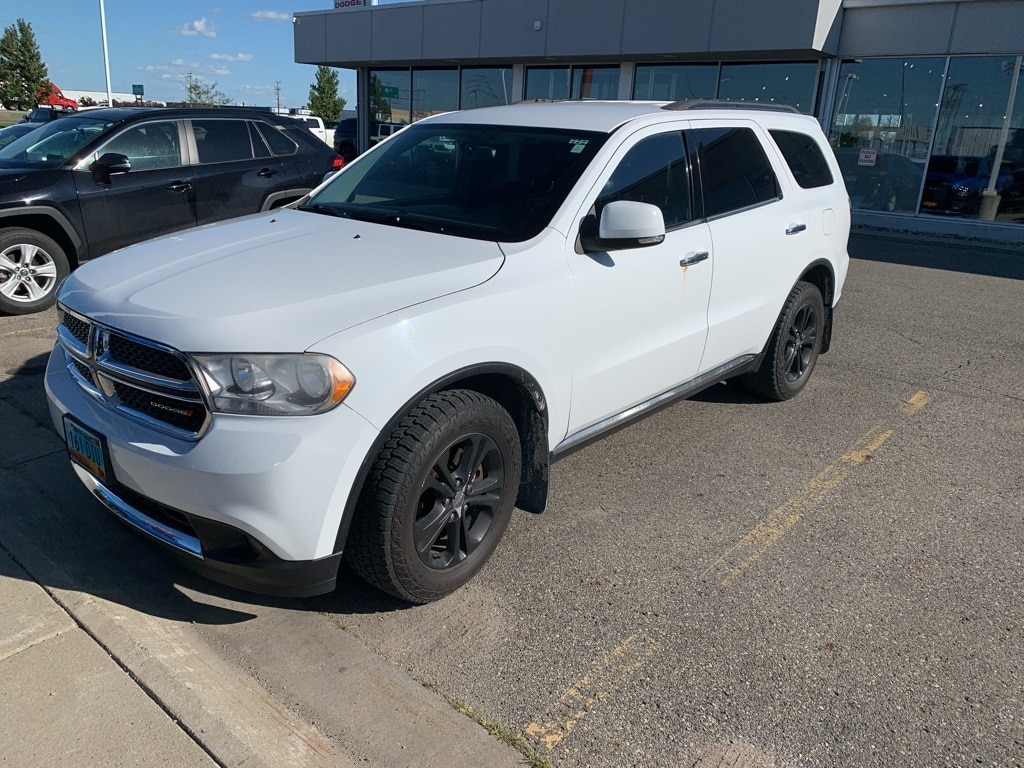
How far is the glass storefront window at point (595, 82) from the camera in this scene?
61.6 feet

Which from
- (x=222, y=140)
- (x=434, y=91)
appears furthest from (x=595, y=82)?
(x=222, y=140)

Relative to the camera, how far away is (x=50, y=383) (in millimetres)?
3197

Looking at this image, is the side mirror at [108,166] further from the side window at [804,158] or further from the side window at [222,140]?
the side window at [804,158]

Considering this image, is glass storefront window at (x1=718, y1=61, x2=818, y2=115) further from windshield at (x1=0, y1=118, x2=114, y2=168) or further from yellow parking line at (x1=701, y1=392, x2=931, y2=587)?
yellow parking line at (x1=701, y1=392, x2=931, y2=587)

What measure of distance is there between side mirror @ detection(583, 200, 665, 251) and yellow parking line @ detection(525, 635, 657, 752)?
62.3 inches

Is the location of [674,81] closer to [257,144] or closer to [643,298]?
[257,144]

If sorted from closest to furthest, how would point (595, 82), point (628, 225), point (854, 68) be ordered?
point (628, 225) < point (854, 68) < point (595, 82)

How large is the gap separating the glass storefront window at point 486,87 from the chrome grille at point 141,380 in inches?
725

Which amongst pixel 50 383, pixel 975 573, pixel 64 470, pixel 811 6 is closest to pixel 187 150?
pixel 64 470

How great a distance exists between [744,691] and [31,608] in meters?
2.59

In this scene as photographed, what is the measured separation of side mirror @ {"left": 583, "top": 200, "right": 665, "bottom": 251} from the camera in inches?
131

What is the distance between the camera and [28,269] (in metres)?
6.74

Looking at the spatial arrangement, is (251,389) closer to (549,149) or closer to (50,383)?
(50,383)

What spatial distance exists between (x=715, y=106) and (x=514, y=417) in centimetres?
241
